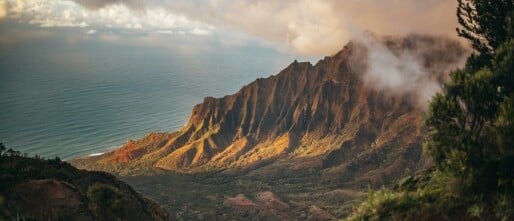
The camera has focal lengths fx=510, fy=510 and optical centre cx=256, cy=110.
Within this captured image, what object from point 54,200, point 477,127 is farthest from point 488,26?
point 54,200

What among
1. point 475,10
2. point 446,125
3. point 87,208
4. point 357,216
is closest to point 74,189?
point 87,208

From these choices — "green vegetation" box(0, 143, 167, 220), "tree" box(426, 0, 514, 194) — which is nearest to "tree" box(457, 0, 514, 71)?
"tree" box(426, 0, 514, 194)

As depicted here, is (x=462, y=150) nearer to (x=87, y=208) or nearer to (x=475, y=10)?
(x=475, y=10)

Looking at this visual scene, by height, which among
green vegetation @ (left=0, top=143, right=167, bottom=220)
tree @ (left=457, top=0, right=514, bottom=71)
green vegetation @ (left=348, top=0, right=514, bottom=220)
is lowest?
green vegetation @ (left=0, top=143, right=167, bottom=220)

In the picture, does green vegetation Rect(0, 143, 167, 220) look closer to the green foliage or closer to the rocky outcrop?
the rocky outcrop

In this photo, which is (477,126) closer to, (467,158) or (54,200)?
(467,158)

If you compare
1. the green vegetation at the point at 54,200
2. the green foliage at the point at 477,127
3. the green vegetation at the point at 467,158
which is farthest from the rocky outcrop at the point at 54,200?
the green foliage at the point at 477,127

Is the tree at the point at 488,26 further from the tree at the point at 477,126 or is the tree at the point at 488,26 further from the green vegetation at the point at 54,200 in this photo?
the green vegetation at the point at 54,200

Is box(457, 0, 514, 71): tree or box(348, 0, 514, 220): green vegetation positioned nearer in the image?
box(348, 0, 514, 220): green vegetation
